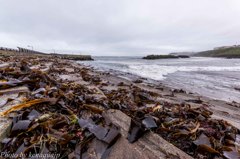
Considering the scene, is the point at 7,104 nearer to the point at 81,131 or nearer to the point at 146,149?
the point at 81,131

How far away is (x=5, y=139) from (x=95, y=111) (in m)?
1.20

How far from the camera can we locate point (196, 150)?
6.22 ft

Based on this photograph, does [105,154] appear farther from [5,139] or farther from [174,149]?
[5,139]

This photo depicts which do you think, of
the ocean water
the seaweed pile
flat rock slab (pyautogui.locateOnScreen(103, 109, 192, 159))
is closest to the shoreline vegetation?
the ocean water

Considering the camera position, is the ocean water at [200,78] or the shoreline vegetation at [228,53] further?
the shoreline vegetation at [228,53]

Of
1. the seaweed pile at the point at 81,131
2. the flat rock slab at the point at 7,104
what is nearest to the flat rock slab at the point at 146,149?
the seaweed pile at the point at 81,131

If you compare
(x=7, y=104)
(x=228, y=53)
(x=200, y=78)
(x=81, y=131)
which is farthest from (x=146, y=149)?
(x=228, y=53)

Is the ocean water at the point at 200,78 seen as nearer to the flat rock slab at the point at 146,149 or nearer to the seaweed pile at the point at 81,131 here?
the seaweed pile at the point at 81,131

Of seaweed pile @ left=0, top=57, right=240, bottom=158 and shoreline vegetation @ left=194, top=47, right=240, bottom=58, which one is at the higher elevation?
shoreline vegetation @ left=194, top=47, right=240, bottom=58

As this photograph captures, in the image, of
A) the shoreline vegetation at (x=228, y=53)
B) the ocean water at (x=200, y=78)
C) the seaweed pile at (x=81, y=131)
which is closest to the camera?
the seaweed pile at (x=81, y=131)

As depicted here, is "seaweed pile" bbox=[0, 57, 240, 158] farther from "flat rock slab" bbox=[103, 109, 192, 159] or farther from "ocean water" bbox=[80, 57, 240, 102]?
"ocean water" bbox=[80, 57, 240, 102]

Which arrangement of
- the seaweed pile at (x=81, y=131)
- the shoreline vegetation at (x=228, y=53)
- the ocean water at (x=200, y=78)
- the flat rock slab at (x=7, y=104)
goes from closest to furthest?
1. the seaweed pile at (x=81, y=131)
2. the flat rock slab at (x=7, y=104)
3. the ocean water at (x=200, y=78)
4. the shoreline vegetation at (x=228, y=53)

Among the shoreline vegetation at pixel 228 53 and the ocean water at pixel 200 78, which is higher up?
the shoreline vegetation at pixel 228 53

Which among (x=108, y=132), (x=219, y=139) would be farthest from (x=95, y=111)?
(x=219, y=139)
